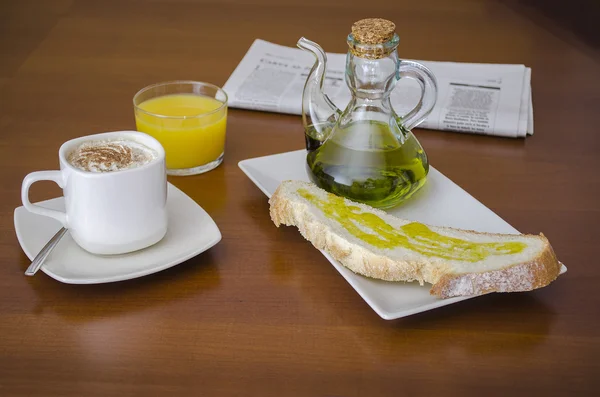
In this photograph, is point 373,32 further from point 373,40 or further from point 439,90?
point 439,90

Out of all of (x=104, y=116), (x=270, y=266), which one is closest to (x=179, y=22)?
(x=104, y=116)

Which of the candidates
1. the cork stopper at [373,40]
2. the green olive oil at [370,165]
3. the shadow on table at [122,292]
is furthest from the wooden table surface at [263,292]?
the cork stopper at [373,40]

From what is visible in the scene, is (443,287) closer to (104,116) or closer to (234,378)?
(234,378)

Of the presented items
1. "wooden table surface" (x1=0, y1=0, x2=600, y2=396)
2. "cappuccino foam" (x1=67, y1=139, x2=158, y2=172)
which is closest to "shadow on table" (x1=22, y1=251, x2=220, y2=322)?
"wooden table surface" (x1=0, y1=0, x2=600, y2=396)

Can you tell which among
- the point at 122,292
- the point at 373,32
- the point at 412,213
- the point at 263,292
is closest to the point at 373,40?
the point at 373,32

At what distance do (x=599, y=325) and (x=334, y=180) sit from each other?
411 mm

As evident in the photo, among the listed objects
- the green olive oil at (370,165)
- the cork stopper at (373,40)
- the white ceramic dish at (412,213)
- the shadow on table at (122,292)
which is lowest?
the shadow on table at (122,292)

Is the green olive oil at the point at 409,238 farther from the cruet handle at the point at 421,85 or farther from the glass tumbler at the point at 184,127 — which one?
the glass tumbler at the point at 184,127

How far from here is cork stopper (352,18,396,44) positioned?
107cm

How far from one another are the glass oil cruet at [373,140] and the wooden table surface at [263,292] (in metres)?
0.12

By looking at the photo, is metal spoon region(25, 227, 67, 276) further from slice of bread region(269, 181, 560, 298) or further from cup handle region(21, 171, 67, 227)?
slice of bread region(269, 181, 560, 298)

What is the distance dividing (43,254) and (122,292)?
12 cm

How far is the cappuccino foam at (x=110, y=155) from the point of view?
1.02 metres

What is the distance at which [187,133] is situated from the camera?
1288 millimetres
